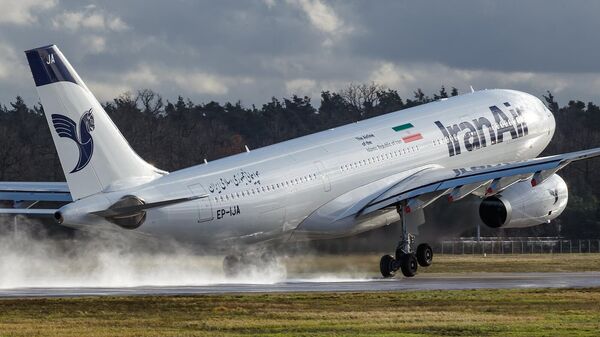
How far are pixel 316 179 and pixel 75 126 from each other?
35.9ft

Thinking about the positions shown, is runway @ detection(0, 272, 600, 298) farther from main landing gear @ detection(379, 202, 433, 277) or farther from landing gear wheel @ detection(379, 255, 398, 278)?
landing gear wheel @ detection(379, 255, 398, 278)

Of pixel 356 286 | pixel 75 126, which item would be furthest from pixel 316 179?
pixel 75 126

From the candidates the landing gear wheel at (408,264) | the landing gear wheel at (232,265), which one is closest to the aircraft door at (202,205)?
the landing gear wheel at (232,265)

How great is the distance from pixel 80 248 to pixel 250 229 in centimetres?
568

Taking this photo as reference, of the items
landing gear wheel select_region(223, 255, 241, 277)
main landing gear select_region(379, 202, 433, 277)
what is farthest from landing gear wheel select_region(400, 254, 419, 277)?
landing gear wheel select_region(223, 255, 241, 277)

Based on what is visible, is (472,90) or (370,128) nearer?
(370,128)

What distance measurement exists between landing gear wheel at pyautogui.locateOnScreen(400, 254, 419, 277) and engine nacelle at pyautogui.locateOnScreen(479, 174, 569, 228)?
323cm

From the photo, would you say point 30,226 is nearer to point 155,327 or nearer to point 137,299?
point 137,299

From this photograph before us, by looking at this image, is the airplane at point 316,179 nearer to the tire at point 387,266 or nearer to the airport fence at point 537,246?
the tire at point 387,266

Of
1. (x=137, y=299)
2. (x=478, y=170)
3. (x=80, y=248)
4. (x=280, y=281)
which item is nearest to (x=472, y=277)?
(x=478, y=170)

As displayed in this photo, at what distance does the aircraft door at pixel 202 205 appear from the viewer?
45.7 meters

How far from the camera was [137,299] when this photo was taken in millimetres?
39062

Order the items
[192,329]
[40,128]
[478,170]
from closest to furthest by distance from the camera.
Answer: [192,329] < [478,170] < [40,128]

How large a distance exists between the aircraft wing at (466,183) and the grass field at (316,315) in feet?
30.6
